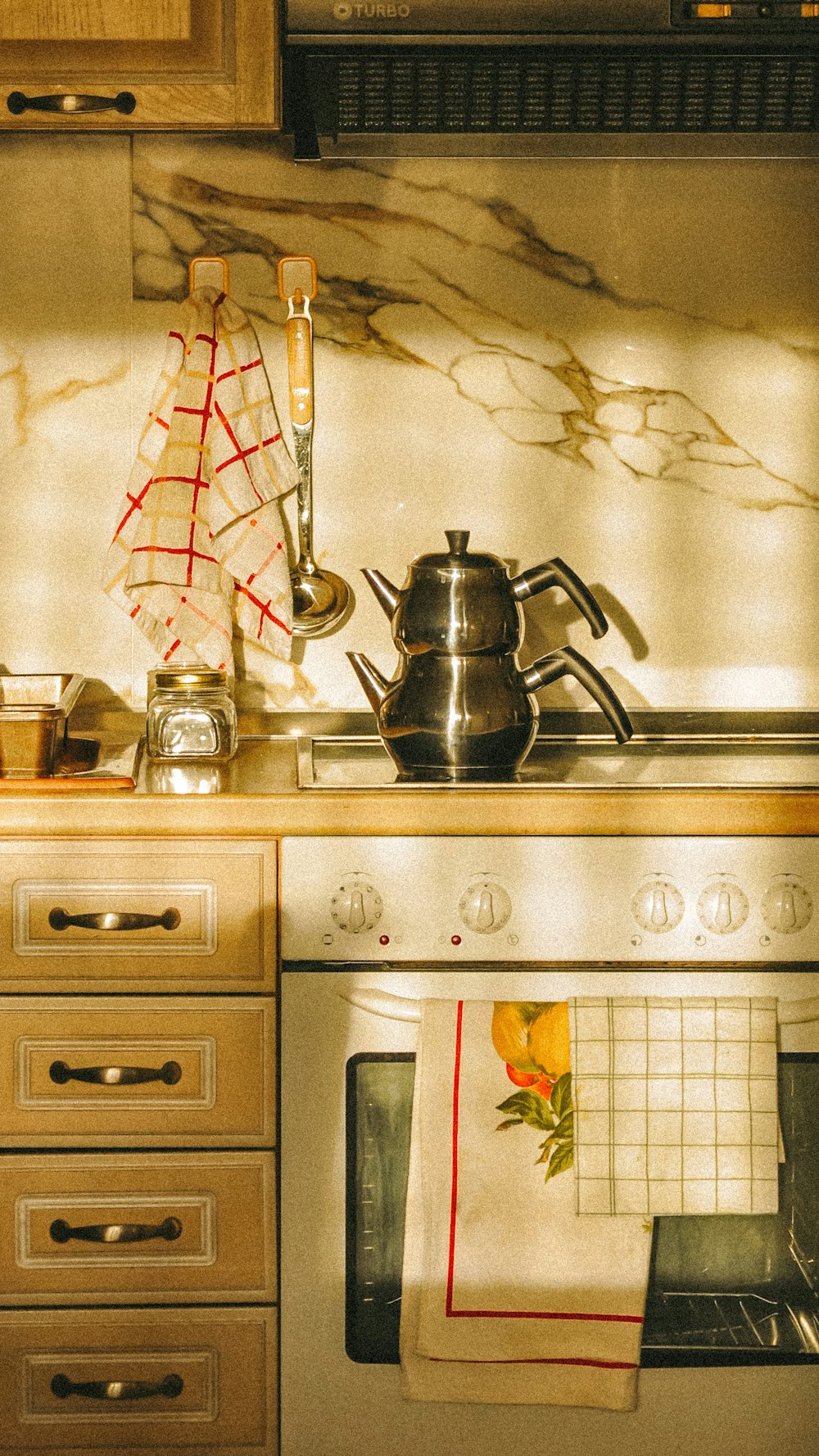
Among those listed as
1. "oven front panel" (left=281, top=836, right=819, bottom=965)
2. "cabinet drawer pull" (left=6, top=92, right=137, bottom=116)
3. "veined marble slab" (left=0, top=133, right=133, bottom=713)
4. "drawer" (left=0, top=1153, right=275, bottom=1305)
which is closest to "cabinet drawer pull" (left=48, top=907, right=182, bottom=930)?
"oven front panel" (left=281, top=836, right=819, bottom=965)

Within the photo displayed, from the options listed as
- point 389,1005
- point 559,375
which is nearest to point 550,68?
point 559,375

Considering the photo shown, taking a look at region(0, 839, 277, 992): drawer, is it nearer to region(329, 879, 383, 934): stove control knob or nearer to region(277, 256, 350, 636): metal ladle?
region(329, 879, 383, 934): stove control knob

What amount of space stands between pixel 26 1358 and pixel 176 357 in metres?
1.16

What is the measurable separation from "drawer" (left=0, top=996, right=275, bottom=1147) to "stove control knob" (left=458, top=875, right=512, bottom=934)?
0.68ft

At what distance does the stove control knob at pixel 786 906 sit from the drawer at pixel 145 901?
1.58 ft

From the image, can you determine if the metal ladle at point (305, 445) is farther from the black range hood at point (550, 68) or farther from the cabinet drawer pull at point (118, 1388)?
the cabinet drawer pull at point (118, 1388)

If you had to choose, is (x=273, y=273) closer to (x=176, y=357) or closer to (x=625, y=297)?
(x=176, y=357)

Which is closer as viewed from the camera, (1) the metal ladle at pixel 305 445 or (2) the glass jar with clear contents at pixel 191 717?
(2) the glass jar with clear contents at pixel 191 717

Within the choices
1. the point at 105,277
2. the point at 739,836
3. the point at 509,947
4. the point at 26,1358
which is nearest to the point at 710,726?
the point at 739,836

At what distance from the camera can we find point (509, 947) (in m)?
1.24

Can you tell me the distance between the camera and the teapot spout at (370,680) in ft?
4.73

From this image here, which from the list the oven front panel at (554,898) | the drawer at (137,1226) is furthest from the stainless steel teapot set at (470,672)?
the drawer at (137,1226)

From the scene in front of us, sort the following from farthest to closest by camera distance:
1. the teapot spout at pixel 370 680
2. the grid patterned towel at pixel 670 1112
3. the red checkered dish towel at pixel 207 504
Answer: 1. the red checkered dish towel at pixel 207 504
2. the teapot spout at pixel 370 680
3. the grid patterned towel at pixel 670 1112

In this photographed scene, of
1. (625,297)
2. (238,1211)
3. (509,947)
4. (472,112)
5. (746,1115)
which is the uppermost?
(472,112)
